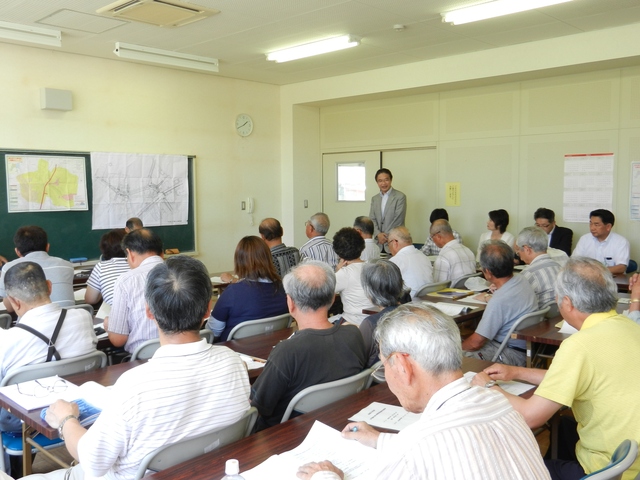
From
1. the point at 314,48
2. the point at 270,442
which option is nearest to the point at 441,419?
the point at 270,442

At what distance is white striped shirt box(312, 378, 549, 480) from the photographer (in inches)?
44.6

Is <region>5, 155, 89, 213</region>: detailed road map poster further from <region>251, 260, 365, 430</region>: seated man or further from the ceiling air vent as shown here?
<region>251, 260, 365, 430</region>: seated man

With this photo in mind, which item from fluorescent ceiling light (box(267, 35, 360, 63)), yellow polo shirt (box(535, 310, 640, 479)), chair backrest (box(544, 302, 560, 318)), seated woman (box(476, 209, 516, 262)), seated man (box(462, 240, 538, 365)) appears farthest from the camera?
seated woman (box(476, 209, 516, 262))

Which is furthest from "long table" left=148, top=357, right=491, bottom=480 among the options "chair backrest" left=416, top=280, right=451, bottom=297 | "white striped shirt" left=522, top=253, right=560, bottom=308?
"chair backrest" left=416, top=280, right=451, bottom=297

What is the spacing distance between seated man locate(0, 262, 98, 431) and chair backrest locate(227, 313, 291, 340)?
2.53ft

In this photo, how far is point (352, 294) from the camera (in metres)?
4.19

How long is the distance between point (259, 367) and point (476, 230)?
17.3 ft

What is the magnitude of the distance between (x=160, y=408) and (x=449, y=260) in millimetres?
3986

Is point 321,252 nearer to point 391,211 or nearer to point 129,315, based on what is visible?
point 391,211

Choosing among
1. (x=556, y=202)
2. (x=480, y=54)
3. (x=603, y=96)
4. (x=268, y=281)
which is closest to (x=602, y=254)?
(x=556, y=202)

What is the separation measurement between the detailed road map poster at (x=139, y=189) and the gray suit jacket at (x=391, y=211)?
8.07ft

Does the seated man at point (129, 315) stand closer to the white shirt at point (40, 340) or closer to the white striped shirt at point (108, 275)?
the white shirt at point (40, 340)

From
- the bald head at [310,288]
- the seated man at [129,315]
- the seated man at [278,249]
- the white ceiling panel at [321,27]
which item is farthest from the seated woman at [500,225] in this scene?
the bald head at [310,288]

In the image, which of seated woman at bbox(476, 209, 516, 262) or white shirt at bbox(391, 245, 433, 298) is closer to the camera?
white shirt at bbox(391, 245, 433, 298)
